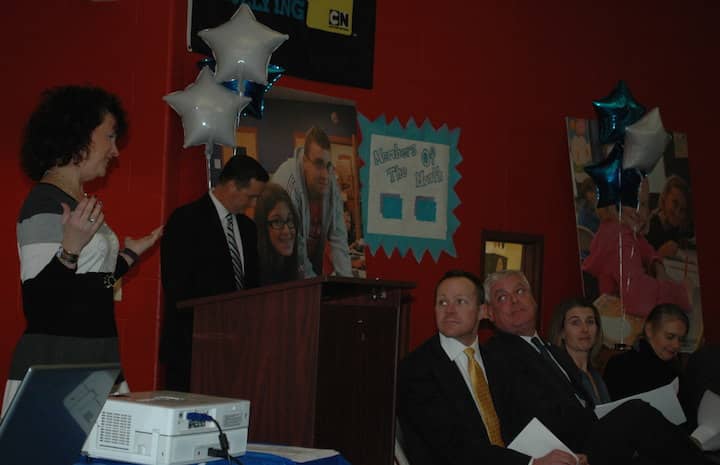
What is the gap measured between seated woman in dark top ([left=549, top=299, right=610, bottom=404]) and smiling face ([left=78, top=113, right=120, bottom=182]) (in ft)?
7.91

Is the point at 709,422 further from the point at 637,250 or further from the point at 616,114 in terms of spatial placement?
the point at 637,250

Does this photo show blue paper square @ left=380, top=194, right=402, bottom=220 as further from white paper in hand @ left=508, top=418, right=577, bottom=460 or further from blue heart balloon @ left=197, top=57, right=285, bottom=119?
white paper in hand @ left=508, top=418, right=577, bottom=460

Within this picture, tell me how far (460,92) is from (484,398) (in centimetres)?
256

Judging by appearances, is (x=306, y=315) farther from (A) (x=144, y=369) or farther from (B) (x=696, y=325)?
Result: (B) (x=696, y=325)

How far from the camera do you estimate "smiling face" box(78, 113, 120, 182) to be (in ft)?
8.96

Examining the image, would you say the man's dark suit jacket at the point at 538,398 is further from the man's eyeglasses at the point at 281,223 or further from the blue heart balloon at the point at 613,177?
the blue heart balloon at the point at 613,177

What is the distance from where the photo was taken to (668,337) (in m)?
4.94

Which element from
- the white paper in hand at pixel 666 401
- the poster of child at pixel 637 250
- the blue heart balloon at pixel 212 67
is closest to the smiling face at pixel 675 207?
the poster of child at pixel 637 250

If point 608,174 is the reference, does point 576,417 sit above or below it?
below

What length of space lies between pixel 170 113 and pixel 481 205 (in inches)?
81.1

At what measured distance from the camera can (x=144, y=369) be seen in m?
4.32

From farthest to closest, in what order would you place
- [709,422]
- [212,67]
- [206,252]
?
[212,67] → [206,252] → [709,422]

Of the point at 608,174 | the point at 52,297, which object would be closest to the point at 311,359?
the point at 52,297

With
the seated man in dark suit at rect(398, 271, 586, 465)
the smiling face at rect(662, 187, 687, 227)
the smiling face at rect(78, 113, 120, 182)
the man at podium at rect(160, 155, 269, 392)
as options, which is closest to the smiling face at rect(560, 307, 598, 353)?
the seated man in dark suit at rect(398, 271, 586, 465)
